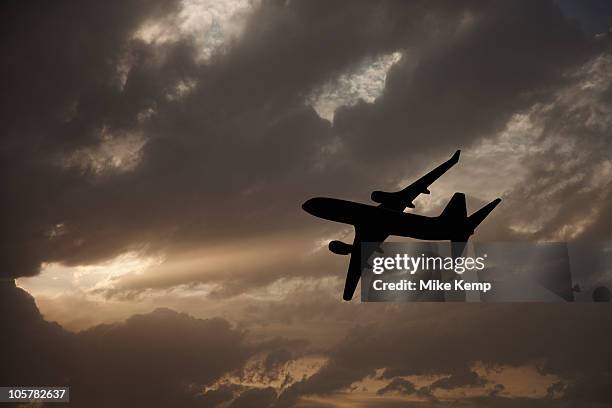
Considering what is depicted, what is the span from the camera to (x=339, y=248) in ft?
276

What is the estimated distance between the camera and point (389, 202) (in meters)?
86.0

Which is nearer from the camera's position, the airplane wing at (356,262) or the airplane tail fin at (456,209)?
the airplane wing at (356,262)

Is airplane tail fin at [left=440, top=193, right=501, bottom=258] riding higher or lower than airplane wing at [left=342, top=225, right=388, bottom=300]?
higher

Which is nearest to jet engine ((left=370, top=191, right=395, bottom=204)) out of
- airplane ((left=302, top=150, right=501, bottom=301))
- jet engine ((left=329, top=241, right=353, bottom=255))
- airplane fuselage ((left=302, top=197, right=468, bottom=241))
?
airplane ((left=302, top=150, right=501, bottom=301))

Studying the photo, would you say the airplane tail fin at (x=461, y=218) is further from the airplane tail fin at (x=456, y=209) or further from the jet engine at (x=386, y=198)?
the jet engine at (x=386, y=198)

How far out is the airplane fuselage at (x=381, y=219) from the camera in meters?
69.4

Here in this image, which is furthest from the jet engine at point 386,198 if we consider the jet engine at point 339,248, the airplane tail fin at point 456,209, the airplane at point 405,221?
the jet engine at point 339,248

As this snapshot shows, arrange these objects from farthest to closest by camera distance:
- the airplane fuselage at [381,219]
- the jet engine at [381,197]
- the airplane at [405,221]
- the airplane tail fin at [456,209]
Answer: the airplane tail fin at [456,209], the jet engine at [381,197], the airplane at [405,221], the airplane fuselage at [381,219]

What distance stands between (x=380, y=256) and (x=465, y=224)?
22551 millimetres

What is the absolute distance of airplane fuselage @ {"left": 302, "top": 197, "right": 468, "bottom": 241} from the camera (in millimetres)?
69375

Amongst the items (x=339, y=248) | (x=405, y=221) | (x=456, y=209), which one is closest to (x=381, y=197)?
(x=405, y=221)

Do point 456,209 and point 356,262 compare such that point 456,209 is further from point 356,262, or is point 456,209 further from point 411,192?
point 356,262

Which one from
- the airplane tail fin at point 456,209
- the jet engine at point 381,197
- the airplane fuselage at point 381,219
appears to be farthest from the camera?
the airplane tail fin at point 456,209

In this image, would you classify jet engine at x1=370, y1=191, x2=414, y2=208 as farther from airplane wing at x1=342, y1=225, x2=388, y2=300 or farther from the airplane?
airplane wing at x1=342, y1=225, x2=388, y2=300
